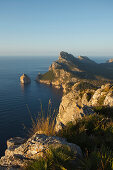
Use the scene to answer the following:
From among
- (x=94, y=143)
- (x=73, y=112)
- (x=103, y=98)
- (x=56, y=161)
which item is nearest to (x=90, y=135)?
(x=94, y=143)

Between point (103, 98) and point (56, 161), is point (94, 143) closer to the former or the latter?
point (56, 161)

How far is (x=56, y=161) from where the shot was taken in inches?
174

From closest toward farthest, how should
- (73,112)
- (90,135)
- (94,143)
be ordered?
(94,143), (90,135), (73,112)

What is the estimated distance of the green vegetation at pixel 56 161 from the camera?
427 cm

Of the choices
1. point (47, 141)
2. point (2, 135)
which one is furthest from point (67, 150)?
point (2, 135)

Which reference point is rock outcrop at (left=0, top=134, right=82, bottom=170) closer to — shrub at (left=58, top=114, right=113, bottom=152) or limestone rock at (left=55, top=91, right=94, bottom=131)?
shrub at (left=58, top=114, right=113, bottom=152)

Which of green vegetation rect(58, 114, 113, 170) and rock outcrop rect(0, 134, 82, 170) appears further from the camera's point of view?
rock outcrop rect(0, 134, 82, 170)

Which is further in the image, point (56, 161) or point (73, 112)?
point (73, 112)

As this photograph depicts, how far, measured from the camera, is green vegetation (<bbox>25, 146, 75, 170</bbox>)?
4266 mm

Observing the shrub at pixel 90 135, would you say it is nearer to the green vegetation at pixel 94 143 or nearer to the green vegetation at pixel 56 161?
the green vegetation at pixel 94 143

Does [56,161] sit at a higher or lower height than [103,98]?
higher

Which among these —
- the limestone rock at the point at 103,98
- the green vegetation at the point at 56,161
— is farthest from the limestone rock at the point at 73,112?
the green vegetation at the point at 56,161

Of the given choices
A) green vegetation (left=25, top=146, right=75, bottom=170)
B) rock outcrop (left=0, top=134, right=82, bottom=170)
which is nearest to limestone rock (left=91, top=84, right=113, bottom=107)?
rock outcrop (left=0, top=134, right=82, bottom=170)

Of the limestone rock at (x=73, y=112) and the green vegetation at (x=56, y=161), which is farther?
the limestone rock at (x=73, y=112)
